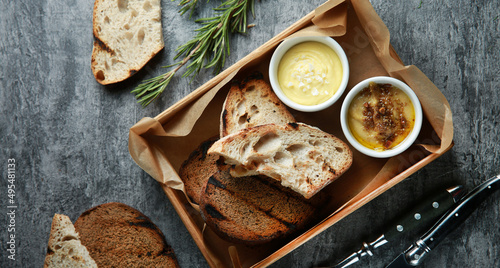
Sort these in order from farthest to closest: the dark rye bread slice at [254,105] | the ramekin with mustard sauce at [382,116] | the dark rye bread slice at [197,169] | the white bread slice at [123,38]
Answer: the white bread slice at [123,38]
the dark rye bread slice at [197,169]
the dark rye bread slice at [254,105]
the ramekin with mustard sauce at [382,116]

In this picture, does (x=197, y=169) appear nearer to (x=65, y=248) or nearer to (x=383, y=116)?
(x=65, y=248)

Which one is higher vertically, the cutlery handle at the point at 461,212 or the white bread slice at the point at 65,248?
the cutlery handle at the point at 461,212

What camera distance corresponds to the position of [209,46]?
101 inches

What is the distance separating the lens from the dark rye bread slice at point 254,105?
2355mm

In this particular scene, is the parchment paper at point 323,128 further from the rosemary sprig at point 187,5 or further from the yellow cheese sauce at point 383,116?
the rosemary sprig at point 187,5

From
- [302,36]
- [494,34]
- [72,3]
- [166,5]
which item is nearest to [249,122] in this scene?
[302,36]

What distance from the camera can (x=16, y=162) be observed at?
2.62 meters

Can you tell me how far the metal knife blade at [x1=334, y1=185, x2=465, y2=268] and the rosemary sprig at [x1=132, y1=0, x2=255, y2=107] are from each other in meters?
1.55

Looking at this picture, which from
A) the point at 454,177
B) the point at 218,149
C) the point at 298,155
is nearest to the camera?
the point at 218,149

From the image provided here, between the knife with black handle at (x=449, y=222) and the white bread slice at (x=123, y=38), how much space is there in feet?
7.08

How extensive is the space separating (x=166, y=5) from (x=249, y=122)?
1052 mm

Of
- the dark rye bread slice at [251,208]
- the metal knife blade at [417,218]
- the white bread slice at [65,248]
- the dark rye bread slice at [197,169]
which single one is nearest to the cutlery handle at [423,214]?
the metal knife blade at [417,218]

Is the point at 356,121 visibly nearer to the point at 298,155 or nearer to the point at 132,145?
the point at 298,155

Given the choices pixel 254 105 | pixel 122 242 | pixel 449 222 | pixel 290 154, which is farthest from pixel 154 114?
pixel 449 222
